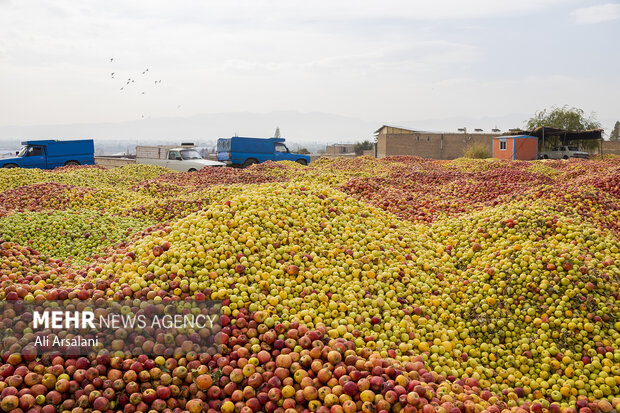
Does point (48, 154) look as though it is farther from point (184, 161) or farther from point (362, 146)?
point (362, 146)

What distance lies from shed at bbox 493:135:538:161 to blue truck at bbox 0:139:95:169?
32.8 metres

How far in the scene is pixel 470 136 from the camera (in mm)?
46781

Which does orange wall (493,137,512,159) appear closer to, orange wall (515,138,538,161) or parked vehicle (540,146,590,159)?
orange wall (515,138,538,161)

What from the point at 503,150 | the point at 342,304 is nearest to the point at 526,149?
the point at 503,150

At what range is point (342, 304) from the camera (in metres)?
4.33

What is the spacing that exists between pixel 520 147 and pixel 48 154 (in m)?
35.0

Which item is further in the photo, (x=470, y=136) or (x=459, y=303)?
(x=470, y=136)

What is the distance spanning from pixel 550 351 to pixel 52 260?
21.6ft

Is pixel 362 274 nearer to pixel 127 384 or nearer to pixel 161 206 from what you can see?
pixel 127 384

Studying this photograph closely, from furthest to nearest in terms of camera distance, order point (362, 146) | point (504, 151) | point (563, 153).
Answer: point (362, 146)
point (563, 153)
point (504, 151)

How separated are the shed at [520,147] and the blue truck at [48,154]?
32785 mm

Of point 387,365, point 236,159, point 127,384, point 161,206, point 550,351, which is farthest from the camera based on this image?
point 236,159

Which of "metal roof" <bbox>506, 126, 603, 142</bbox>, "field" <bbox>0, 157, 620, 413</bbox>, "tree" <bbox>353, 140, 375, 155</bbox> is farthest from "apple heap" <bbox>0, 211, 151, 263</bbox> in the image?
"tree" <bbox>353, 140, 375, 155</bbox>

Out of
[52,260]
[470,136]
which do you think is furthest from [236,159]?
[470,136]
